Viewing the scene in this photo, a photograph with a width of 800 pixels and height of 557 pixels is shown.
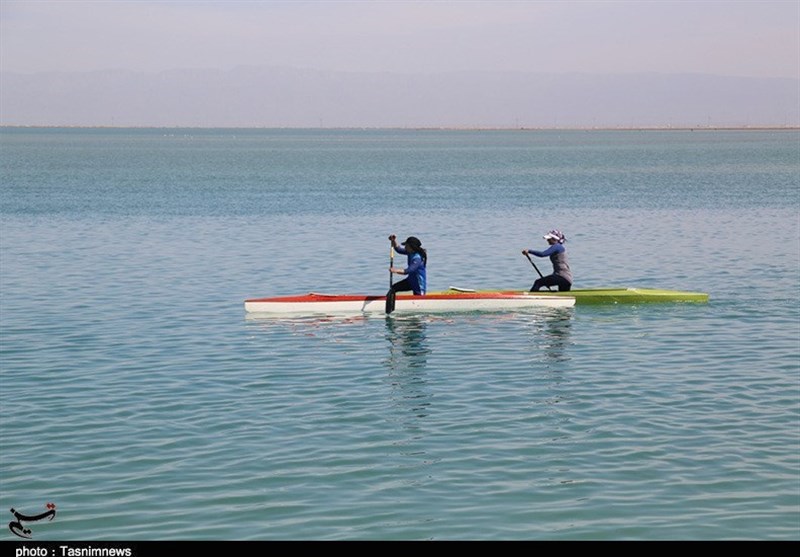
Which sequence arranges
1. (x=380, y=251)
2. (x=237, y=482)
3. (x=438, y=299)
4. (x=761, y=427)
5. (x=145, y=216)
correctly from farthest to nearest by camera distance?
(x=145, y=216) → (x=380, y=251) → (x=438, y=299) → (x=761, y=427) → (x=237, y=482)

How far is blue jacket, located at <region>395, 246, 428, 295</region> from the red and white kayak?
0.25 m

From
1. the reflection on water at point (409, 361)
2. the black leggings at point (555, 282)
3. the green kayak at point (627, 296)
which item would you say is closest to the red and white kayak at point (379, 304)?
the reflection on water at point (409, 361)

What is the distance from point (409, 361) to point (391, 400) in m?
3.27

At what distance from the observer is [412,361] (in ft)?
74.8

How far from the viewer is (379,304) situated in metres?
28.0

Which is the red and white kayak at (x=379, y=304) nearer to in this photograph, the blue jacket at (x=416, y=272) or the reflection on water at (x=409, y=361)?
the blue jacket at (x=416, y=272)

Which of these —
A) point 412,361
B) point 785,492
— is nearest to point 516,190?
point 412,361

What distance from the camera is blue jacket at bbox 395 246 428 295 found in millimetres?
27953

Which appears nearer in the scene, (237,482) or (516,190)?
(237,482)

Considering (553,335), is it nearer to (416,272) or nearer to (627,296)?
(416,272)

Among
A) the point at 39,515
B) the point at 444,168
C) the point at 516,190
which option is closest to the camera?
the point at 39,515

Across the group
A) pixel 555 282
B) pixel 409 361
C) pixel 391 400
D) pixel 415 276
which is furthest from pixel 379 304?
pixel 391 400

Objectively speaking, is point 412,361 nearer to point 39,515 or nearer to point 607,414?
point 607,414

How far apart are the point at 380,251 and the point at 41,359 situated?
21.4 meters
